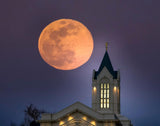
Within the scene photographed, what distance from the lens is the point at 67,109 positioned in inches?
3059

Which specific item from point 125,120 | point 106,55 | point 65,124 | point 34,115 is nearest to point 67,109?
point 65,124

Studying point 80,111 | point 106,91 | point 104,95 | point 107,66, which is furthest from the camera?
point 107,66

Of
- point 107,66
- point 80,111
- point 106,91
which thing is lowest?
point 80,111

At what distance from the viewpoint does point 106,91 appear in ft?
317

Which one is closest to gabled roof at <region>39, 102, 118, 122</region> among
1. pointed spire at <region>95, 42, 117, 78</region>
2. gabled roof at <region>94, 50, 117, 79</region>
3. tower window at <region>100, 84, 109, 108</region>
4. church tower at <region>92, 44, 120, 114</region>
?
church tower at <region>92, 44, 120, 114</region>

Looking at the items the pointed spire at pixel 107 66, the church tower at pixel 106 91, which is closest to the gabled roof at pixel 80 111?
the church tower at pixel 106 91

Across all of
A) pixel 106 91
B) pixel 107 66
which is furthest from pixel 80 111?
pixel 107 66

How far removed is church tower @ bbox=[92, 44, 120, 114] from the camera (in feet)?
313

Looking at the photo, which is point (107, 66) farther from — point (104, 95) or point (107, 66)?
point (104, 95)

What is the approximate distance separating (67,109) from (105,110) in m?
19.1

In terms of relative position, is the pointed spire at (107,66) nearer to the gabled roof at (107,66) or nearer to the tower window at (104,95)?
the gabled roof at (107,66)

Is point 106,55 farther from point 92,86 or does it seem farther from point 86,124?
point 86,124

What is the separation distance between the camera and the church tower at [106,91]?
95.4 m

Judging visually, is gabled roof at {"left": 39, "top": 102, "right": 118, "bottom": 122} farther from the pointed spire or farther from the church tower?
the pointed spire
